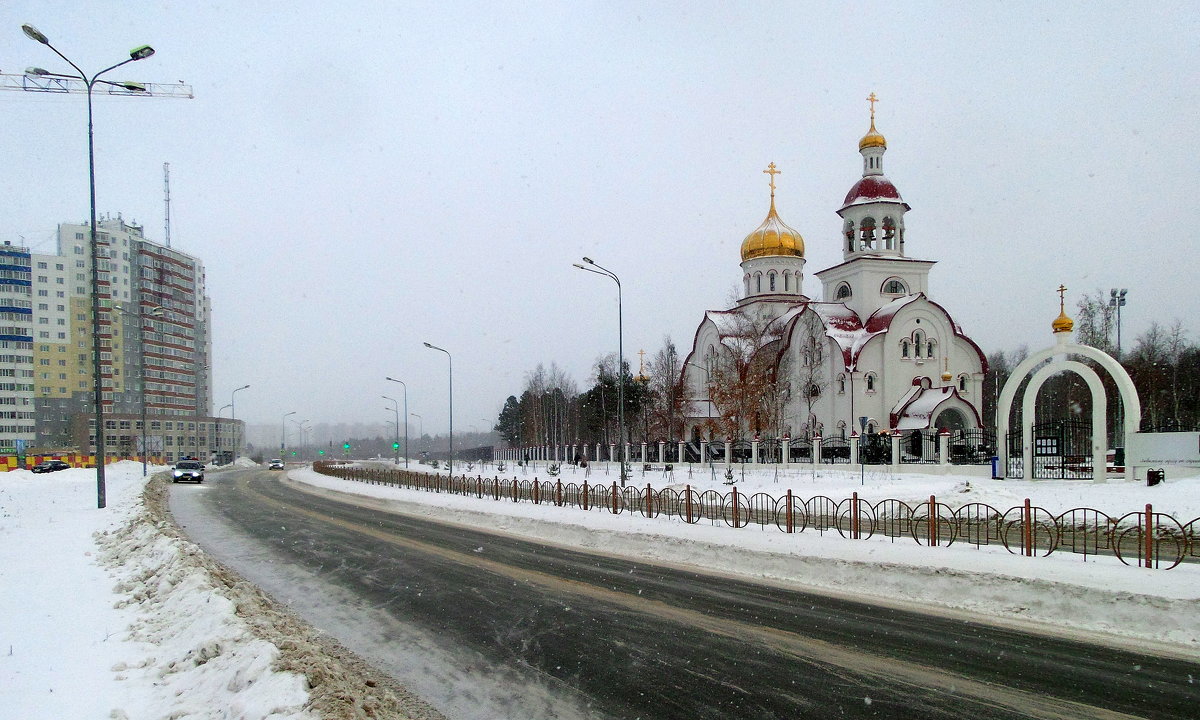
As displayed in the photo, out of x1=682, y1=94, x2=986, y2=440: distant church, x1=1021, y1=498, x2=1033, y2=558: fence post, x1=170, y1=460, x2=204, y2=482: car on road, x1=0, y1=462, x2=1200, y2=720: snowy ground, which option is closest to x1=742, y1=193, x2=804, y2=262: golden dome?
x1=682, y1=94, x2=986, y2=440: distant church

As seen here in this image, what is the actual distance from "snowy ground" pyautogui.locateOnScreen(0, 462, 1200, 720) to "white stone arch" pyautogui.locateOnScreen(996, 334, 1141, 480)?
3.33 m

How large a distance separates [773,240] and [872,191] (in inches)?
336

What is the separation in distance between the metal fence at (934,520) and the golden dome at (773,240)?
1294 inches

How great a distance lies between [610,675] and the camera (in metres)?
6.43

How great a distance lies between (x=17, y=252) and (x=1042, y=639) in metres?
87.9

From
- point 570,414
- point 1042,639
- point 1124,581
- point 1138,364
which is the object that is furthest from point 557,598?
point 570,414

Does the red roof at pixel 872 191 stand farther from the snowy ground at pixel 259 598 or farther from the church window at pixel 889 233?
the snowy ground at pixel 259 598

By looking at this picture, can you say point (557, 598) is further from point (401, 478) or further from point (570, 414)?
point (570, 414)

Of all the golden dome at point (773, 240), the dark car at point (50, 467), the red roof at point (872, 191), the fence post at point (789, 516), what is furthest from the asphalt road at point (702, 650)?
the dark car at point (50, 467)

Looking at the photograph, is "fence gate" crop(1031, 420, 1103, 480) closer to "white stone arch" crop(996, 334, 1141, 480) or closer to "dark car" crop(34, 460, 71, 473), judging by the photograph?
"white stone arch" crop(996, 334, 1141, 480)

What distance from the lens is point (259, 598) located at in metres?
9.24

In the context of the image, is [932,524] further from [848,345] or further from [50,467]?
[50,467]

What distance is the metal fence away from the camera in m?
11.7

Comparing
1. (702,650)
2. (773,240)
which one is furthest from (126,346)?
(702,650)
